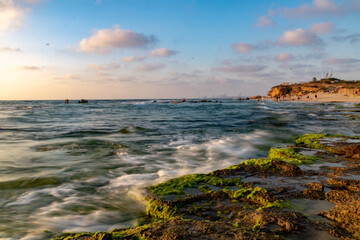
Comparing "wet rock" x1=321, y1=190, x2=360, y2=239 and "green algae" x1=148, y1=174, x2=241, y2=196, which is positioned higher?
"wet rock" x1=321, y1=190, x2=360, y2=239

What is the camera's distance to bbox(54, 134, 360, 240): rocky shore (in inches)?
101

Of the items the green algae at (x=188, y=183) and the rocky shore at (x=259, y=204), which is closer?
the rocky shore at (x=259, y=204)

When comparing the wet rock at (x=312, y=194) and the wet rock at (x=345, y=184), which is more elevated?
the wet rock at (x=345, y=184)

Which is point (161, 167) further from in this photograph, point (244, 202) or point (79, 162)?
point (244, 202)

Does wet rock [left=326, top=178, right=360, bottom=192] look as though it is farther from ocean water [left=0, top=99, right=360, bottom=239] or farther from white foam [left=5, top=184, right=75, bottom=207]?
white foam [left=5, top=184, right=75, bottom=207]

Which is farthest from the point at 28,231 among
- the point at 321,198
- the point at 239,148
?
the point at 239,148

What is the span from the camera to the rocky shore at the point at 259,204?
2.57 m

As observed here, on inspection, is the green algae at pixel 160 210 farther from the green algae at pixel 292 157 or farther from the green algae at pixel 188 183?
the green algae at pixel 292 157

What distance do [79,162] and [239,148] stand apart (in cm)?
645

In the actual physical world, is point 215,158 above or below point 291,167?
below

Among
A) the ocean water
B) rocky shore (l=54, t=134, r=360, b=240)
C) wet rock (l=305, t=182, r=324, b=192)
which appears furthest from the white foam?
wet rock (l=305, t=182, r=324, b=192)

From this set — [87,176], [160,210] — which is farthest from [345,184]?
[87,176]

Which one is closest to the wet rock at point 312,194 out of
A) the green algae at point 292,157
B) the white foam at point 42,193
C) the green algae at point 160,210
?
the green algae at point 292,157

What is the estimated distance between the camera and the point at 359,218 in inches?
107
